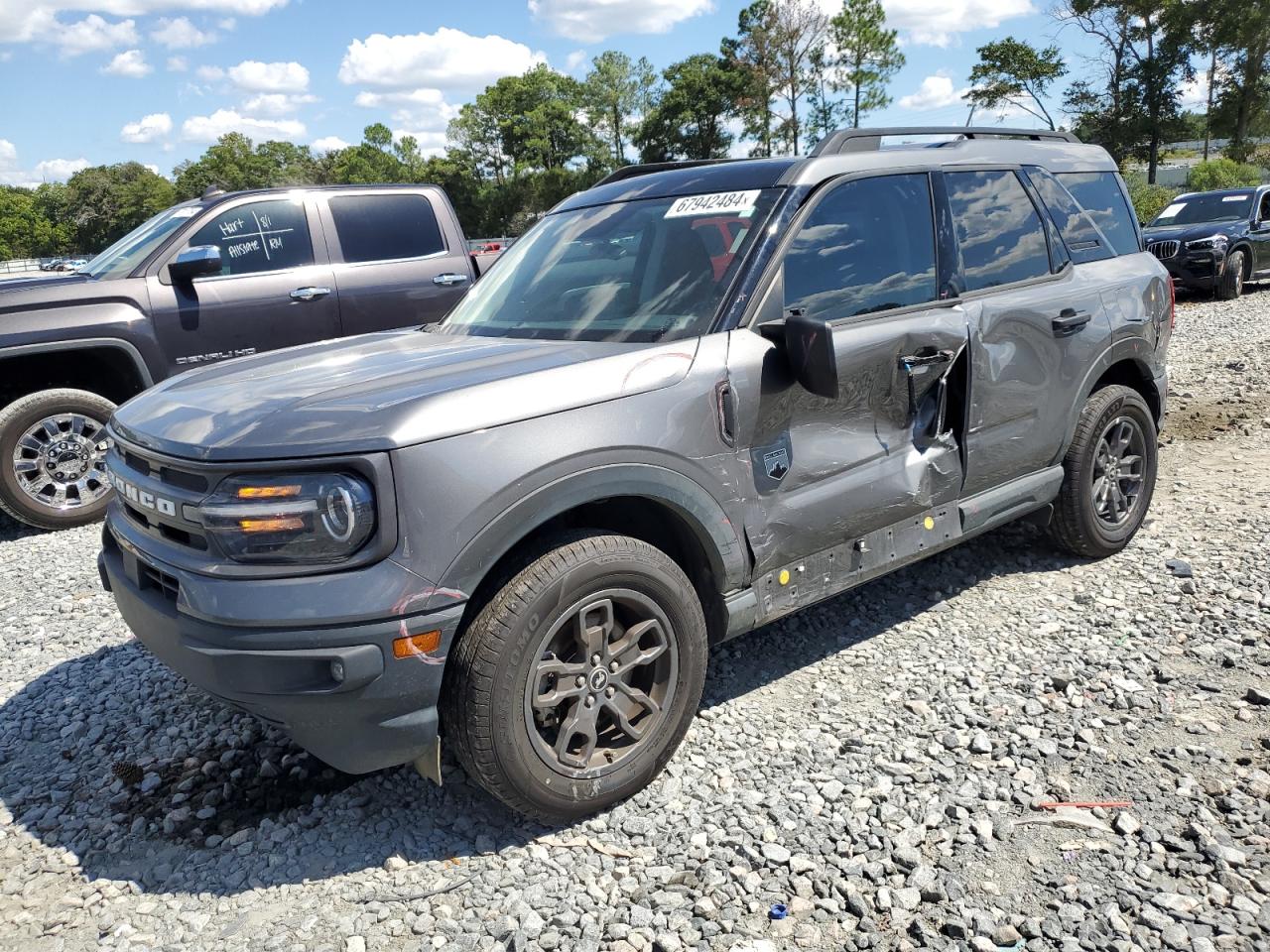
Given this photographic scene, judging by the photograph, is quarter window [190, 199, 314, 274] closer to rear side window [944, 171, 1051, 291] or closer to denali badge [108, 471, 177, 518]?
denali badge [108, 471, 177, 518]

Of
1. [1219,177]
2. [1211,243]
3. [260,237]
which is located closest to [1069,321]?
[260,237]

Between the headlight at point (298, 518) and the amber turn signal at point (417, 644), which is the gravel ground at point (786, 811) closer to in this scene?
the amber turn signal at point (417, 644)

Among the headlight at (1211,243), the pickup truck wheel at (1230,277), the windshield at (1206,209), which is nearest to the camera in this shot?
the headlight at (1211,243)

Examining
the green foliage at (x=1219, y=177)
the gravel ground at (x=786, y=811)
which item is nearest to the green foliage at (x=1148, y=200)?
the green foliage at (x=1219, y=177)

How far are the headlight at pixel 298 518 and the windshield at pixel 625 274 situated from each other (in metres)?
1.11

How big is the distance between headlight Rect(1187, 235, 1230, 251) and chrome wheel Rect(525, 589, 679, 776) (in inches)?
588

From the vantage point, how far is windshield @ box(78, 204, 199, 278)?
6.46 meters

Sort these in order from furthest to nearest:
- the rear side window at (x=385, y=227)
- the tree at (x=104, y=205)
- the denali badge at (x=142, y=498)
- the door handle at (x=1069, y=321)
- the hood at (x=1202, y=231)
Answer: the tree at (x=104, y=205), the hood at (x=1202, y=231), the rear side window at (x=385, y=227), the door handle at (x=1069, y=321), the denali badge at (x=142, y=498)

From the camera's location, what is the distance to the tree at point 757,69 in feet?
197

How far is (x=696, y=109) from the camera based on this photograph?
68.6 m

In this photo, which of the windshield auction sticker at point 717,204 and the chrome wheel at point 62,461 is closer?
the windshield auction sticker at point 717,204

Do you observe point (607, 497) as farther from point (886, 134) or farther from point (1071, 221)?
point (1071, 221)

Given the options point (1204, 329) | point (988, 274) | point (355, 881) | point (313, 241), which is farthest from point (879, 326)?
point (1204, 329)

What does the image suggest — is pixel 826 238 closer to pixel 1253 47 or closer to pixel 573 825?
pixel 573 825
